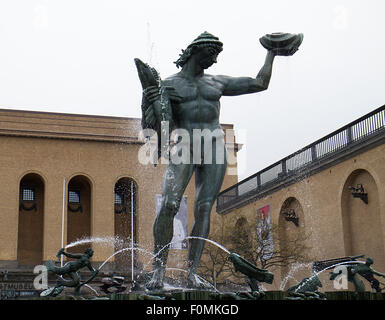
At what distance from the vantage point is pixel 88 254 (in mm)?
9477

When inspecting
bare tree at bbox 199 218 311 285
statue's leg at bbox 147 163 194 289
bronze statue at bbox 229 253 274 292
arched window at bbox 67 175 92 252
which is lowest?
bronze statue at bbox 229 253 274 292

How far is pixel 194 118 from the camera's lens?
760cm

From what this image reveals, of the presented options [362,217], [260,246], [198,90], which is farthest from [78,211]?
[198,90]

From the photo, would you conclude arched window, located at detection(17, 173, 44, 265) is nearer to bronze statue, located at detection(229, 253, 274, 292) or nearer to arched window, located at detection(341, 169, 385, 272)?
arched window, located at detection(341, 169, 385, 272)

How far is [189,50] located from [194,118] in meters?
0.75

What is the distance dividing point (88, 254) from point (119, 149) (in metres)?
35.7

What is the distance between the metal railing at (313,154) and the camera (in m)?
25.6

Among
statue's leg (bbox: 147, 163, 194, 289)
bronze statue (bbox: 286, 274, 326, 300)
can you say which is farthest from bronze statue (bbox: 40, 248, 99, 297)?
bronze statue (bbox: 286, 274, 326, 300)

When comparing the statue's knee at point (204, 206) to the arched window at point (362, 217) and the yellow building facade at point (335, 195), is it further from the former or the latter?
the arched window at point (362, 217)

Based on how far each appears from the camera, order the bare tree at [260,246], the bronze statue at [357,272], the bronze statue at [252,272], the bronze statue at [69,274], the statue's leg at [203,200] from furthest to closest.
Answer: the bare tree at [260,246] → the bronze statue at [357,272] → the statue's leg at [203,200] → the bronze statue at [69,274] → the bronze statue at [252,272]

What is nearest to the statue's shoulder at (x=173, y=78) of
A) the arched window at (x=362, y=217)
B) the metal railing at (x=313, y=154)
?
the metal railing at (x=313, y=154)

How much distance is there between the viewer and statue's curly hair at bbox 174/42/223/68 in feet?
25.0

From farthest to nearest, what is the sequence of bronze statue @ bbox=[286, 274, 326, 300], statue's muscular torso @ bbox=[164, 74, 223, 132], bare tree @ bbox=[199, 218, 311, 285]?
bare tree @ bbox=[199, 218, 311, 285], statue's muscular torso @ bbox=[164, 74, 223, 132], bronze statue @ bbox=[286, 274, 326, 300]
